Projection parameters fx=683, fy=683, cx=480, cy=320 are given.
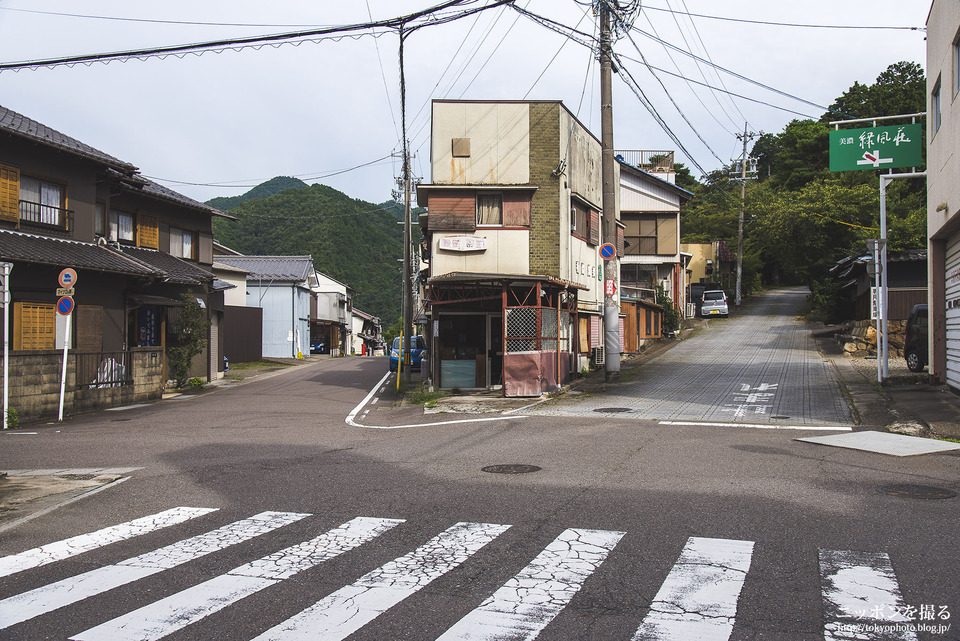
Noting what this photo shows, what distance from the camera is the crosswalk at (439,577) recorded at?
3908 millimetres

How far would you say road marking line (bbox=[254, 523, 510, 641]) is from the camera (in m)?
3.92

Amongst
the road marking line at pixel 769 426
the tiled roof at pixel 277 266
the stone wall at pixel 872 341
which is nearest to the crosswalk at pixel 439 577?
the road marking line at pixel 769 426

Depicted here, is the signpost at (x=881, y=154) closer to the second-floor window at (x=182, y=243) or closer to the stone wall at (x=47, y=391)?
the stone wall at (x=47, y=391)

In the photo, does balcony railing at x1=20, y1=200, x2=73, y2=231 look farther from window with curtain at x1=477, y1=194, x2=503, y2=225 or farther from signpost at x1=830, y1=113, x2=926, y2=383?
signpost at x1=830, y1=113, x2=926, y2=383

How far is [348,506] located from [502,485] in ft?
5.85

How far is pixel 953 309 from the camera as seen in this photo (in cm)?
1571

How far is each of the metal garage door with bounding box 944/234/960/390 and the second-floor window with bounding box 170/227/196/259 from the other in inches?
983

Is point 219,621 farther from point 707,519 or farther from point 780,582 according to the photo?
point 707,519

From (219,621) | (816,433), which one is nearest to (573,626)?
(219,621)

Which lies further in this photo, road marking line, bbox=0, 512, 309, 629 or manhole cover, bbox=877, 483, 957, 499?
manhole cover, bbox=877, 483, 957, 499

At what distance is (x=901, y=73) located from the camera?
162ft

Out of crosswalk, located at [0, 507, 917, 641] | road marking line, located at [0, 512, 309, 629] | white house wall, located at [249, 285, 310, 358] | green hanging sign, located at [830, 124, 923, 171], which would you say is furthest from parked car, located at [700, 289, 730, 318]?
road marking line, located at [0, 512, 309, 629]

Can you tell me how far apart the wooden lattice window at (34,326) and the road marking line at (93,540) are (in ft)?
43.8

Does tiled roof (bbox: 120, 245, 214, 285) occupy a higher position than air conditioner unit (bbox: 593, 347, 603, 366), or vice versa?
tiled roof (bbox: 120, 245, 214, 285)
